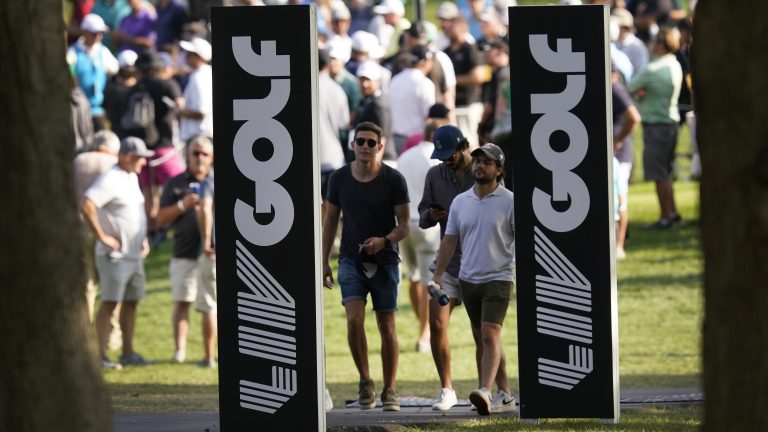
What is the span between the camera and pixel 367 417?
11898 millimetres

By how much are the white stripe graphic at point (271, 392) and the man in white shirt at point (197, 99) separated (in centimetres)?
1025

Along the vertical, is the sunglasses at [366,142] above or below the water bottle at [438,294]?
above

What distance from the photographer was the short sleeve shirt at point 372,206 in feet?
40.4

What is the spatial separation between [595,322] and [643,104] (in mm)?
9700

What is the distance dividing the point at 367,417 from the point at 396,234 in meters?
1.38

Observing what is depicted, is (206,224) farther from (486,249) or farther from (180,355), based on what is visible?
(486,249)

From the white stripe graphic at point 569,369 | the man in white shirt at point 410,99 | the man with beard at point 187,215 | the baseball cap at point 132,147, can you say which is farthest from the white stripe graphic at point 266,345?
the man in white shirt at point 410,99

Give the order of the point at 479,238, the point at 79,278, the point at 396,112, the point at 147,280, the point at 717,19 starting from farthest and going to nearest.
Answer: the point at 147,280, the point at 396,112, the point at 479,238, the point at 79,278, the point at 717,19

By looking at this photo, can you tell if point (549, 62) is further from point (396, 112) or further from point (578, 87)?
point (396, 112)

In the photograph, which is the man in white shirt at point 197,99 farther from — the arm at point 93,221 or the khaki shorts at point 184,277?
the arm at point 93,221

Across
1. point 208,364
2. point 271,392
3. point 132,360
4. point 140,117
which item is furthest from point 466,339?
point 271,392

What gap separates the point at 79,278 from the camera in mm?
7445

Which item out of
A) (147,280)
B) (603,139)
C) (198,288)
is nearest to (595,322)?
(603,139)

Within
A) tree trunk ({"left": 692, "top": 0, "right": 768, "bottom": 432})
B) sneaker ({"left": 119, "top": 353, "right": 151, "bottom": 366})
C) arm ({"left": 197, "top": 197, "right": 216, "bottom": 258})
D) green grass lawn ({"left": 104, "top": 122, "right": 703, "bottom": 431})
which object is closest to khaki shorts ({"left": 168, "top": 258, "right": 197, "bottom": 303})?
arm ({"left": 197, "top": 197, "right": 216, "bottom": 258})
